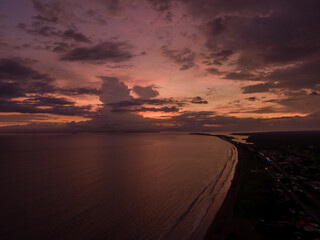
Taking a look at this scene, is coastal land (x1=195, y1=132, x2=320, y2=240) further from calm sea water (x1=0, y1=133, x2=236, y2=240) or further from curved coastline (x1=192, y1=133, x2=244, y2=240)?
calm sea water (x1=0, y1=133, x2=236, y2=240)

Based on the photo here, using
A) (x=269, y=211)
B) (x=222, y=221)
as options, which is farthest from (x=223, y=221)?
(x=269, y=211)

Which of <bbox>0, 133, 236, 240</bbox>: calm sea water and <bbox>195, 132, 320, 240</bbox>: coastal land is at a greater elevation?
<bbox>195, 132, 320, 240</bbox>: coastal land

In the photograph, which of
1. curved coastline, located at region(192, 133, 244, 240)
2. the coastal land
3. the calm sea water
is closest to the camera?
the coastal land

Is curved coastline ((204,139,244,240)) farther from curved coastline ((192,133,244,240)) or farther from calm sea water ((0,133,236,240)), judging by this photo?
calm sea water ((0,133,236,240))

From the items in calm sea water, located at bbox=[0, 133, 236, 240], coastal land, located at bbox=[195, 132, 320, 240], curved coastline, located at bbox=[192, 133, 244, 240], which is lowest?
calm sea water, located at bbox=[0, 133, 236, 240]

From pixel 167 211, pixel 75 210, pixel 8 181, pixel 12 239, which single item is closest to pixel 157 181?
pixel 167 211

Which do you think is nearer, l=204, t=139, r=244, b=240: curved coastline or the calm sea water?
l=204, t=139, r=244, b=240: curved coastline

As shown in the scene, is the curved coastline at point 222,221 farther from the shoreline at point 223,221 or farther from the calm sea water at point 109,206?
the calm sea water at point 109,206

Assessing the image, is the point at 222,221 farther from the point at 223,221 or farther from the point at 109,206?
the point at 109,206

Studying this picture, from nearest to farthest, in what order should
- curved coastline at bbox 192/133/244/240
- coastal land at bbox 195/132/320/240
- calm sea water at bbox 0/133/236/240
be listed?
1. coastal land at bbox 195/132/320/240
2. curved coastline at bbox 192/133/244/240
3. calm sea water at bbox 0/133/236/240

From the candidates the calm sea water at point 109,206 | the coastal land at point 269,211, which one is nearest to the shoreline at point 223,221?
the coastal land at point 269,211

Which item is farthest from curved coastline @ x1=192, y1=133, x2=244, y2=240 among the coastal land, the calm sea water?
the calm sea water
